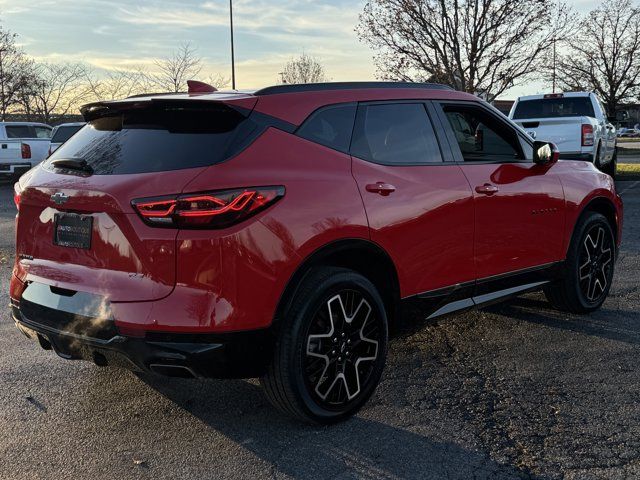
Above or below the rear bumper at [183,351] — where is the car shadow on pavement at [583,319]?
below

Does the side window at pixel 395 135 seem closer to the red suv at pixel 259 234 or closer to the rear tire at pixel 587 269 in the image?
the red suv at pixel 259 234

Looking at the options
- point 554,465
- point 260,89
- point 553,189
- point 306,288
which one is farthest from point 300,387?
point 553,189

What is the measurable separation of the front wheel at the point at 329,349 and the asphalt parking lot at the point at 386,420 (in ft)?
0.47

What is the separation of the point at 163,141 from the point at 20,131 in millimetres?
20055

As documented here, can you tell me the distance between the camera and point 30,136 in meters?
21.2

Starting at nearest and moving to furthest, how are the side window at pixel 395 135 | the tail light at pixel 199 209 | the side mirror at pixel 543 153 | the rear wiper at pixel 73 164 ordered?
the tail light at pixel 199 209
the rear wiper at pixel 73 164
the side window at pixel 395 135
the side mirror at pixel 543 153

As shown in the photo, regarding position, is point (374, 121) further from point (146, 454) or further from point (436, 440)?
point (146, 454)

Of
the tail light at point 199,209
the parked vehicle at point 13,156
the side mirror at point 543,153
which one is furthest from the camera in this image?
the parked vehicle at point 13,156

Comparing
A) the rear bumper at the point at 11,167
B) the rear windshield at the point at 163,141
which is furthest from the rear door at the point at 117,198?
the rear bumper at the point at 11,167

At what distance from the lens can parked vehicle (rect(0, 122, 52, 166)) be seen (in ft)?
66.8

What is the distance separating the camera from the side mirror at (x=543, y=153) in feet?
15.7

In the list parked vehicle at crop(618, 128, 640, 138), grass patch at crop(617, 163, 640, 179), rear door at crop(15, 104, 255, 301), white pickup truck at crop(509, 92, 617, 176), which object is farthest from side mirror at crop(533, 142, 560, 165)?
parked vehicle at crop(618, 128, 640, 138)

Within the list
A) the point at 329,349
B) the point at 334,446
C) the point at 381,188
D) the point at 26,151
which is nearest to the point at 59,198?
the point at 329,349

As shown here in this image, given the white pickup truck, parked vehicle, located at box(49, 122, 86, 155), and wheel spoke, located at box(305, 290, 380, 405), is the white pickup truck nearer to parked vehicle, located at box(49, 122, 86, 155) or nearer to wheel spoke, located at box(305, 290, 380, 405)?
wheel spoke, located at box(305, 290, 380, 405)
